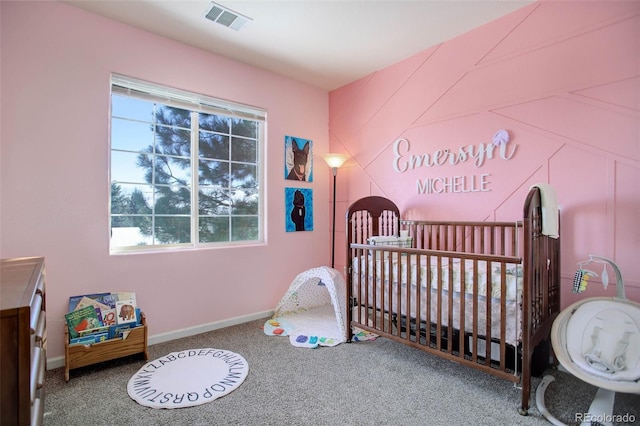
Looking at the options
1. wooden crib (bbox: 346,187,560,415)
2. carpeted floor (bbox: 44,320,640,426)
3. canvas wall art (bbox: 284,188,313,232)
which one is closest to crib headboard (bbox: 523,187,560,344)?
wooden crib (bbox: 346,187,560,415)

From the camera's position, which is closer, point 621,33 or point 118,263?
point 621,33

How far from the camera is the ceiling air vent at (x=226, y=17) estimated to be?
2355mm

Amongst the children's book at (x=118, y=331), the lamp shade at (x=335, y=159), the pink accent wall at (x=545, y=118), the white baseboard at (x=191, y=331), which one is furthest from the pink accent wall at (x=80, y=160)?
the pink accent wall at (x=545, y=118)

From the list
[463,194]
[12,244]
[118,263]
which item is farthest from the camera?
[463,194]

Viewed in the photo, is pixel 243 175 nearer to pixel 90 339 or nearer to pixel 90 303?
pixel 90 303

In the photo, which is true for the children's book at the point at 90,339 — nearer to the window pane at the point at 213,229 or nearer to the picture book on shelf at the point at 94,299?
the picture book on shelf at the point at 94,299

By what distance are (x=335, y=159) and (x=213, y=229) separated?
151 cm

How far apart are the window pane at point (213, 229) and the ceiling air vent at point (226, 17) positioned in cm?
168

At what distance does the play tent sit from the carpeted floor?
27 cm

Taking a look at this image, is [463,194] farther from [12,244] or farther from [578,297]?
[12,244]

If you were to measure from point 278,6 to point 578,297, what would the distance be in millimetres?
2954

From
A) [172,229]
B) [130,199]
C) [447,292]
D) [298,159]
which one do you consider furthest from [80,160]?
[447,292]

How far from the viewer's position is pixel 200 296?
292 centimetres

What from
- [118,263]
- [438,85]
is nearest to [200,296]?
[118,263]
